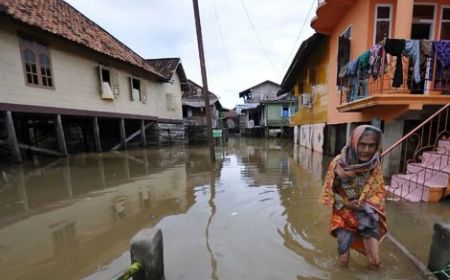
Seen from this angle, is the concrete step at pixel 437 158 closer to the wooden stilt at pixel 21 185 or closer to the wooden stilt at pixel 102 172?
the wooden stilt at pixel 102 172

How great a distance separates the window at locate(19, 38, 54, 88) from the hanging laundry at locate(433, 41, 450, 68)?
1314cm

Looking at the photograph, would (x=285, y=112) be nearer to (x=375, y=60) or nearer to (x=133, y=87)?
(x=133, y=87)

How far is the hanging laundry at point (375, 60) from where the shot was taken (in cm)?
620

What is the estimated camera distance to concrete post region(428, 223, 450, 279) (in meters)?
2.52

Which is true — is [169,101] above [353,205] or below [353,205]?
above

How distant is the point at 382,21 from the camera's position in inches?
311

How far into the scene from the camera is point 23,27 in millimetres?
9969

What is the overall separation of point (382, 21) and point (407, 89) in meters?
2.67

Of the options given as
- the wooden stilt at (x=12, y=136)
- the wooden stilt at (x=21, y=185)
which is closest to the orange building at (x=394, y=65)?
the wooden stilt at (x=21, y=185)

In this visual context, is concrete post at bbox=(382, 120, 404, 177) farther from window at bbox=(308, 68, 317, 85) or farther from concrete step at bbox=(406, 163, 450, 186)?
window at bbox=(308, 68, 317, 85)

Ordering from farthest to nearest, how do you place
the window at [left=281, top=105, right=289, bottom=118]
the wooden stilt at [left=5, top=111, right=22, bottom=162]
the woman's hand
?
the window at [left=281, top=105, right=289, bottom=118] → the wooden stilt at [left=5, top=111, right=22, bottom=162] → the woman's hand

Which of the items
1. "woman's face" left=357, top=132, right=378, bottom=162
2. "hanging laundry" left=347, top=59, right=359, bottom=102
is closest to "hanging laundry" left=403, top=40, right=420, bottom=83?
"hanging laundry" left=347, top=59, right=359, bottom=102

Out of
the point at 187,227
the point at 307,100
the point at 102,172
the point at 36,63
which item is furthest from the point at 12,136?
the point at 307,100

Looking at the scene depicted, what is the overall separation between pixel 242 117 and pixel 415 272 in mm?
42712
